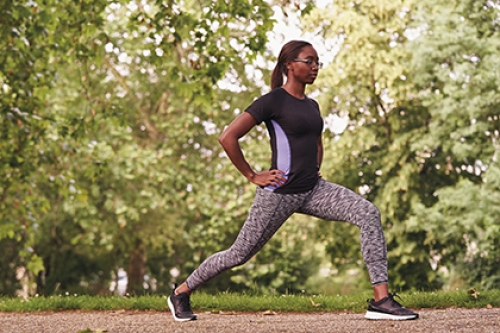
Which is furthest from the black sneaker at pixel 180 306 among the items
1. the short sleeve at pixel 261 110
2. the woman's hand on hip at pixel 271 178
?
the short sleeve at pixel 261 110

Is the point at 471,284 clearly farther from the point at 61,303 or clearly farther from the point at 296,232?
the point at 61,303

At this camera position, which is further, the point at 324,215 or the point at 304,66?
the point at 324,215

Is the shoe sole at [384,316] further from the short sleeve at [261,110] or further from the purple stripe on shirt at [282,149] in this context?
the short sleeve at [261,110]

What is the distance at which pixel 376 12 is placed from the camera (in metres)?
19.9

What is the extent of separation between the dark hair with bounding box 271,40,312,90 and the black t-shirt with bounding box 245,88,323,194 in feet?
0.76

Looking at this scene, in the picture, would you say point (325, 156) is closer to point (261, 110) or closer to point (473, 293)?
point (473, 293)

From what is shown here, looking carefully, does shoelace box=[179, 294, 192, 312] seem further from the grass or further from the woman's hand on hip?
the grass

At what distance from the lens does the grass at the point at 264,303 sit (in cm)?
743

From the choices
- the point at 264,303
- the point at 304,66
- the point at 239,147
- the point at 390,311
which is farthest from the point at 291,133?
the point at 264,303

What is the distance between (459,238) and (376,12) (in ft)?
21.0

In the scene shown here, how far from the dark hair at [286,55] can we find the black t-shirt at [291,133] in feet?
0.76

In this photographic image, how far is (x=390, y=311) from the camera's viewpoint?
514cm

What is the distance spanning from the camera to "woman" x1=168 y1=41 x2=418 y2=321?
202 inches

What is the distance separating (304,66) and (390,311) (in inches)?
71.6
